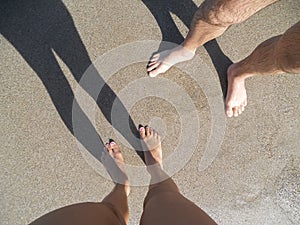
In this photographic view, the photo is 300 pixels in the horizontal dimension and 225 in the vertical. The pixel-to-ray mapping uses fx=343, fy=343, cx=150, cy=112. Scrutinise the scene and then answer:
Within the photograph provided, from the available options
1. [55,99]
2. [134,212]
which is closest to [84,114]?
[55,99]

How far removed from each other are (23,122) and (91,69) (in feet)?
1.26

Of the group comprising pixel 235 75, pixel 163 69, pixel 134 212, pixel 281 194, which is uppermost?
pixel 163 69

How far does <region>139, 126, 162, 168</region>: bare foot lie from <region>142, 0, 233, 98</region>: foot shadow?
37 centimetres

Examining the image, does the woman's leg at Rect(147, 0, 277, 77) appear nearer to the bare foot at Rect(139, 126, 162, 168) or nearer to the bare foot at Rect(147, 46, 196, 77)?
the bare foot at Rect(147, 46, 196, 77)

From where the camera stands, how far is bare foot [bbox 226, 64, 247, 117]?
4.96 ft

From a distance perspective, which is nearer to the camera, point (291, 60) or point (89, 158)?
point (291, 60)

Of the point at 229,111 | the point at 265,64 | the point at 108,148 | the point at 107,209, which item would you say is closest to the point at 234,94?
the point at 229,111

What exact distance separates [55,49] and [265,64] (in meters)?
0.90

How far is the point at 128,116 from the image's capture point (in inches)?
61.4

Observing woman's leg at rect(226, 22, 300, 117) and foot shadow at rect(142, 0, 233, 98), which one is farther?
foot shadow at rect(142, 0, 233, 98)

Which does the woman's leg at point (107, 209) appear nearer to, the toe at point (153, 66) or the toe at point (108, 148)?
the toe at point (108, 148)

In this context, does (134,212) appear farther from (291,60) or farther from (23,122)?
(291,60)

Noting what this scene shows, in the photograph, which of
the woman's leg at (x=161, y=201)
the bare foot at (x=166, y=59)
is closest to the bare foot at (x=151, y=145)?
the woman's leg at (x=161, y=201)

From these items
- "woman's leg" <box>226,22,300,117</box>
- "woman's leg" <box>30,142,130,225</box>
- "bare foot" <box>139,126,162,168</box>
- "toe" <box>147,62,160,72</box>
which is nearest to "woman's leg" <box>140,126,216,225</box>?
"bare foot" <box>139,126,162,168</box>
